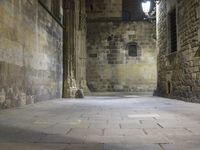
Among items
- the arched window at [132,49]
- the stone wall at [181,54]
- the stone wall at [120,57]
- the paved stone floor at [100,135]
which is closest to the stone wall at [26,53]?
the paved stone floor at [100,135]

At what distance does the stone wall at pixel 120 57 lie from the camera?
72.0 feet

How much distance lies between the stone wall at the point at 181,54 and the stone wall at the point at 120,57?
7505mm

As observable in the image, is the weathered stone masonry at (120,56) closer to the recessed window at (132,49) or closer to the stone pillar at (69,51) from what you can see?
the recessed window at (132,49)

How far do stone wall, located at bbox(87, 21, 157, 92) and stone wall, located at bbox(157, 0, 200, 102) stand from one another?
7.50 metres

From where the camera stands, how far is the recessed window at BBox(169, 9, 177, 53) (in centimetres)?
1205

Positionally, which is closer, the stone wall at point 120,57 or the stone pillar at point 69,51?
the stone pillar at point 69,51

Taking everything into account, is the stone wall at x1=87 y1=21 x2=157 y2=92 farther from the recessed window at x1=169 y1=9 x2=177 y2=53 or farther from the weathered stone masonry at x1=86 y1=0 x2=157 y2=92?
the recessed window at x1=169 y1=9 x2=177 y2=53

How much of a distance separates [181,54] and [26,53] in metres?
5.05

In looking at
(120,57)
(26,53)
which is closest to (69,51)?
(26,53)

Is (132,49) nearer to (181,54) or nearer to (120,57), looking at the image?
(120,57)

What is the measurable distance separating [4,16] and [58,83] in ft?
20.6

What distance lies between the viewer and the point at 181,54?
35.1 feet

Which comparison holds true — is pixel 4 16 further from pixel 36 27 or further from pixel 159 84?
pixel 159 84

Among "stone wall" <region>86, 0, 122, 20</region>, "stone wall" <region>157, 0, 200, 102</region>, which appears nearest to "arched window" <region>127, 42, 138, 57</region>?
"stone wall" <region>86, 0, 122, 20</region>
